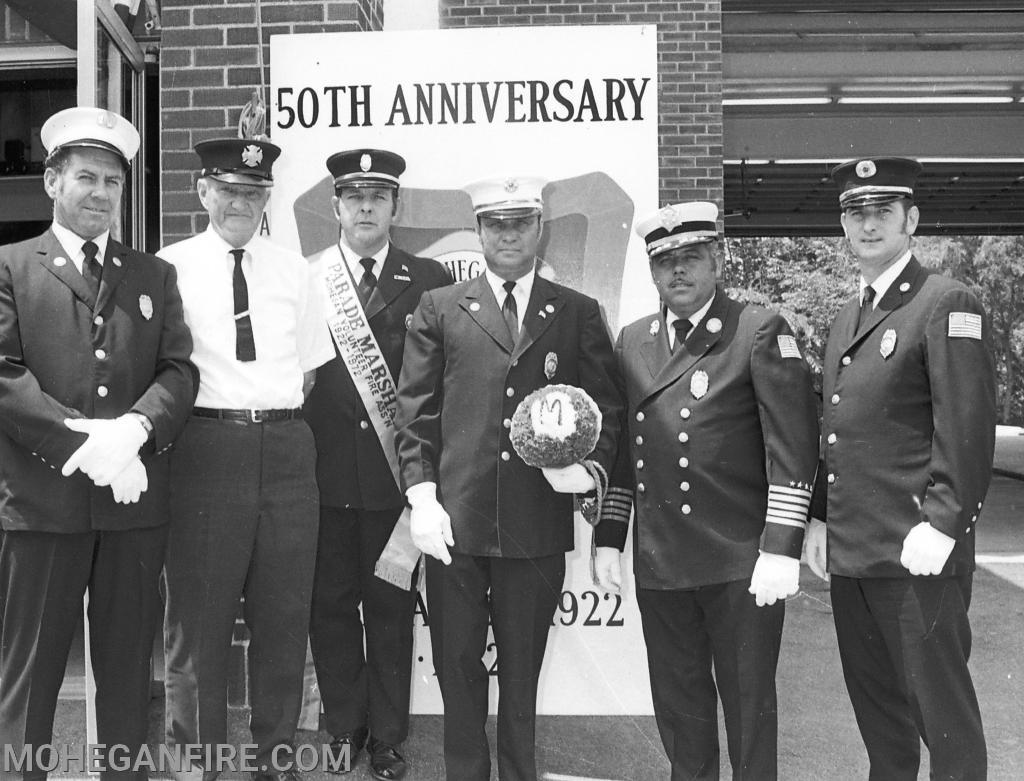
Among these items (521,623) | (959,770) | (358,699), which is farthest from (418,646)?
(959,770)

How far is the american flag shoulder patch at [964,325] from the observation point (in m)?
2.63

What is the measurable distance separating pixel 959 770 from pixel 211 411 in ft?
7.24

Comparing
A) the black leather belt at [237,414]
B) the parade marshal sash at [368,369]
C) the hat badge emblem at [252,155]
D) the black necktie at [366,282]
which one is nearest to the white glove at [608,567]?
the parade marshal sash at [368,369]

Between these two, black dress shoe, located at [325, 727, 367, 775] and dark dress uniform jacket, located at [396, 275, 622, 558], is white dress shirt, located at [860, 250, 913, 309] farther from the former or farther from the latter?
black dress shoe, located at [325, 727, 367, 775]

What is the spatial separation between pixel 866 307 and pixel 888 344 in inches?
7.4

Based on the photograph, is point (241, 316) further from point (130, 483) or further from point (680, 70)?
point (680, 70)

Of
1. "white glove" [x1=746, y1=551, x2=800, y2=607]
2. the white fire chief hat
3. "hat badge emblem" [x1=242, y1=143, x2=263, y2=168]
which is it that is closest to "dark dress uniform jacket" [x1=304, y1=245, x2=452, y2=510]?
"hat badge emblem" [x1=242, y1=143, x2=263, y2=168]

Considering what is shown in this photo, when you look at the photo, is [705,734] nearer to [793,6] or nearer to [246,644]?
[246,644]

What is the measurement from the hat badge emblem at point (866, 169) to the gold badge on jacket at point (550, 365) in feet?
3.22

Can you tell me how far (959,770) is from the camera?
8.59 feet

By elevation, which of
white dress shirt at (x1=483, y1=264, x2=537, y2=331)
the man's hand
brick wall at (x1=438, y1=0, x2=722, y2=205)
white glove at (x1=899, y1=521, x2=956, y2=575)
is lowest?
white glove at (x1=899, y1=521, x2=956, y2=575)
